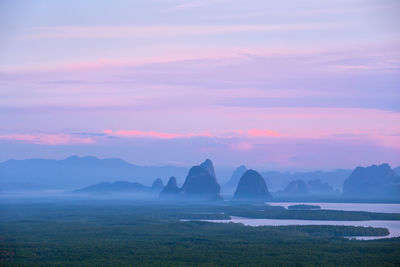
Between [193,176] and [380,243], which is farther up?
[193,176]

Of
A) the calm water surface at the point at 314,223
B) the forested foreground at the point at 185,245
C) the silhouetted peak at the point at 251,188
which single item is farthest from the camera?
the silhouetted peak at the point at 251,188

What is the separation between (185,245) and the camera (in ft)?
189

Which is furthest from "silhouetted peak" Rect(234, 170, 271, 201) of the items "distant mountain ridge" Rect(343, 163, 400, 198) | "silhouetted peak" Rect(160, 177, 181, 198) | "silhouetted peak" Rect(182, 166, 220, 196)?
"distant mountain ridge" Rect(343, 163, 400, 198)

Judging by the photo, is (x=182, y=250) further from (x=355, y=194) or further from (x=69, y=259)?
(x=355, y=194)

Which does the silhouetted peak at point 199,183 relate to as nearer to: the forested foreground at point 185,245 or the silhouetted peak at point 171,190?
the silhouetted peak at point 171,190

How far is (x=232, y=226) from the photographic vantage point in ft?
247

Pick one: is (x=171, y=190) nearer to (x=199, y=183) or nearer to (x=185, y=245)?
(x=199, y=183)

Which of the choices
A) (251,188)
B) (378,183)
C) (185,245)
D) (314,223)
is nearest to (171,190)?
(251,188)

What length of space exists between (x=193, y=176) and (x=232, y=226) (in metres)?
85.2

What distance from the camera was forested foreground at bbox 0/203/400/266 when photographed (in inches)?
1948

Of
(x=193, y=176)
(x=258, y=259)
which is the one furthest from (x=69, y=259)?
(x=193, y=176)

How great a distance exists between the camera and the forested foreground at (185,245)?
49469 mm

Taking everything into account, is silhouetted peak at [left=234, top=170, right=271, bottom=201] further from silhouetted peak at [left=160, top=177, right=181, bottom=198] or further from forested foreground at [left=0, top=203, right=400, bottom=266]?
forested foreground at [left=0, top=203, right=400, bottom=266]

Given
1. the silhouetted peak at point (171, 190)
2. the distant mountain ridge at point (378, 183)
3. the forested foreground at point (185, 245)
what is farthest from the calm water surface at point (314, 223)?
the distant mountain ridge at point (378, 183)
